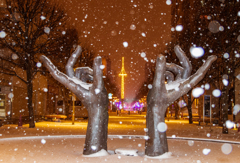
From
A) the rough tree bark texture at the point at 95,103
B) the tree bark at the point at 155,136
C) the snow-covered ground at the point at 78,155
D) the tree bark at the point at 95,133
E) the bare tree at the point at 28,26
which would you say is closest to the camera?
the snow-covered ground at the point at 78,155

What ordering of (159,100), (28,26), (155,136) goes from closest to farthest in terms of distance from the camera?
(155,136) < (159,100) < (28,26)

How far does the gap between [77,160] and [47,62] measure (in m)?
3.60

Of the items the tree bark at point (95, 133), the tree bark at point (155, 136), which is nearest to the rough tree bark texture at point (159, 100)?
A: the tree bark at point (155, 136)

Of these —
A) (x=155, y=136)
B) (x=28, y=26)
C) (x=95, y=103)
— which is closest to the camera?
(x=155, y=136)

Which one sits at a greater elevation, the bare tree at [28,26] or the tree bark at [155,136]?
the bare tree at [28,26]

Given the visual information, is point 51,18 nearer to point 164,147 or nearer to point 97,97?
point 97,97

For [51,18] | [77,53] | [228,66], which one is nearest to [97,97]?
[77,53]

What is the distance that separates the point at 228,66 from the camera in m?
20.8

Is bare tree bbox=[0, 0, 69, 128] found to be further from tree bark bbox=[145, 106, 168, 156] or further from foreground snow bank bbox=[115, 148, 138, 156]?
tree bark bbox=[145, 106, 168, 156]

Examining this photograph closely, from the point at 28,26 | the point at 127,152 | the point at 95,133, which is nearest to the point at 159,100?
the point at 127,152

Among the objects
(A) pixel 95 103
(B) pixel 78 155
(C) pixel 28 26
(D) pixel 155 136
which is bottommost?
(B) pixel 78 155

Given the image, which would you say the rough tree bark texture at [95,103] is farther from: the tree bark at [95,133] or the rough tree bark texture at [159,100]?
the rough tree bark texture at [159,100]

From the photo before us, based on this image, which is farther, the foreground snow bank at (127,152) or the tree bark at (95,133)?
the foreground snow bank at (127,152)

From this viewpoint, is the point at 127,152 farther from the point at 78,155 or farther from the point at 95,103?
the point at 95,103
